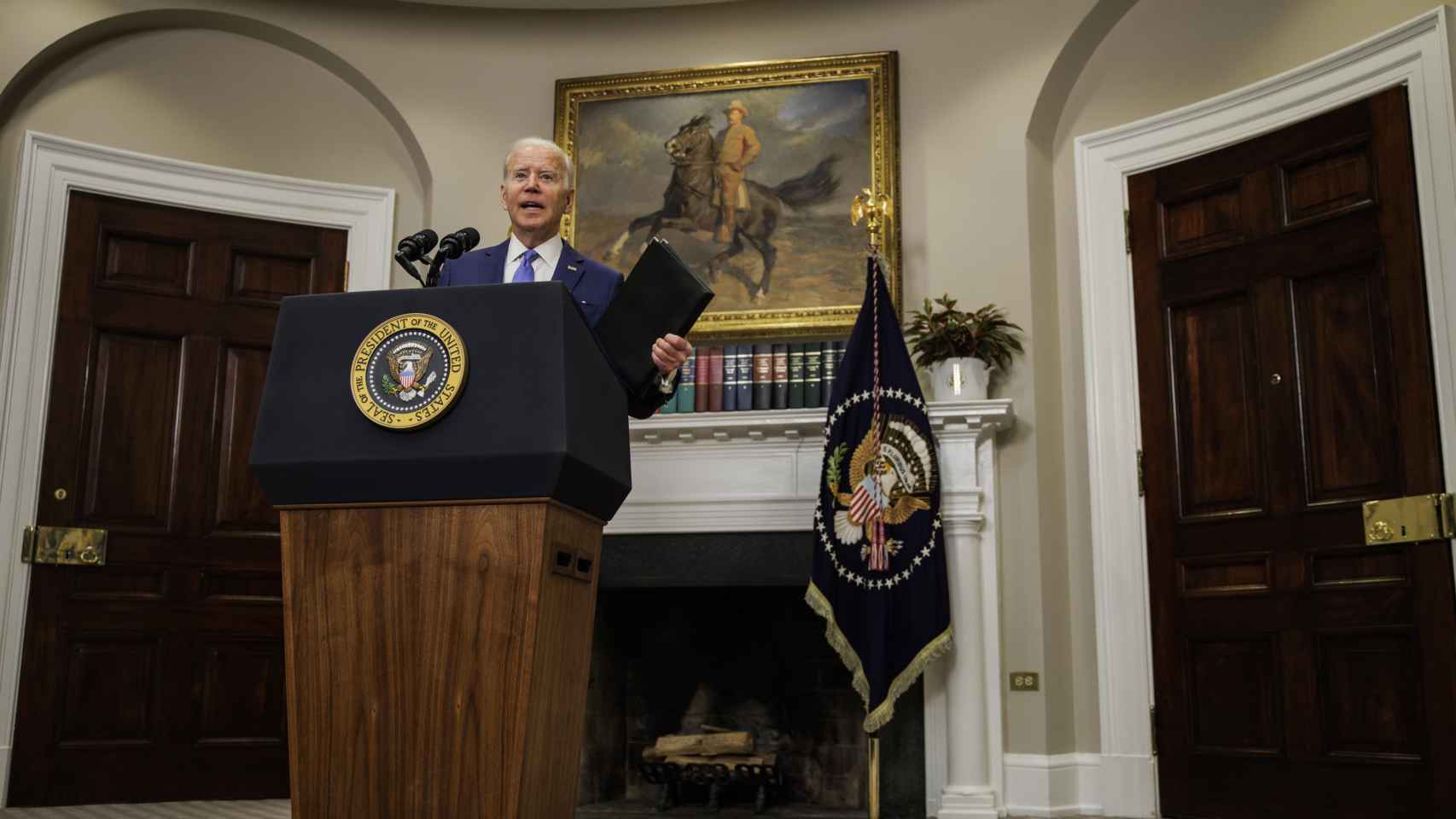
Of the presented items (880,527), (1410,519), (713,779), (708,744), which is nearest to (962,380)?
(880,527)

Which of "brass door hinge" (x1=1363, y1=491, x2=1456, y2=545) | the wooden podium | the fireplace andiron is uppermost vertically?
"brass door hinge" (x1=1363, y1=491, x2=1456, y2=545)

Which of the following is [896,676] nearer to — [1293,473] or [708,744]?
[708,744]

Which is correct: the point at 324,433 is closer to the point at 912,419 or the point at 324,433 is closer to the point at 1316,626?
the point at 912,419

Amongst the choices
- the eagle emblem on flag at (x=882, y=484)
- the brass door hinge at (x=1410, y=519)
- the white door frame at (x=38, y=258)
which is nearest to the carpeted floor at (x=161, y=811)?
the white door frame at (x=38, y=258)

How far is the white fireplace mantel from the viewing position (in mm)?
4629

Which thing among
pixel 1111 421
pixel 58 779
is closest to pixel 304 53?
pixel 58 779

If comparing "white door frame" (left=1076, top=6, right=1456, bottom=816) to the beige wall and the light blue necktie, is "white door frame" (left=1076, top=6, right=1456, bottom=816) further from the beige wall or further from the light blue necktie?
the light blue necktie

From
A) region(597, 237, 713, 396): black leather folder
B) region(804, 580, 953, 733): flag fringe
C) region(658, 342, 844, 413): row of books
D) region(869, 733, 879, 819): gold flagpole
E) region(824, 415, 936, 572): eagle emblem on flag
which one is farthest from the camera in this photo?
region(658, 342, 844, 413): row of books

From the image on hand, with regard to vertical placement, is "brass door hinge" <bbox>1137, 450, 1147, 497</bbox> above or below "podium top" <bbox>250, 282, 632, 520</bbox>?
above

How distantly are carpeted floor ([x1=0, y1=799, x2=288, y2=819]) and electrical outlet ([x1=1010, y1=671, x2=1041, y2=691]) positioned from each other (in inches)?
106

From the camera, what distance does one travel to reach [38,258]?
16.6 feet

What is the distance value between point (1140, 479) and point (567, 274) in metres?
3.13

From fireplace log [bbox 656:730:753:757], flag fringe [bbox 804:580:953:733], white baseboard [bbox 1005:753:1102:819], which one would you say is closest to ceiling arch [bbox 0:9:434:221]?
fireplace log [bbox 656:730:753:757]

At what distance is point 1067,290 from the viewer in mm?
5180
